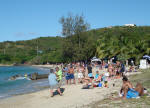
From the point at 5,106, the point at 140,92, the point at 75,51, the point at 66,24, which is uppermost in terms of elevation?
the point at 66,24

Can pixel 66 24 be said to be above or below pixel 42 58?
above

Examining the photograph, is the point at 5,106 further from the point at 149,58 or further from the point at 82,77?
the point at 149,58

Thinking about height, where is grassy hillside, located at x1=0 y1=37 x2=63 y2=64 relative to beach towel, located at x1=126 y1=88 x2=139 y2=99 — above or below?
above

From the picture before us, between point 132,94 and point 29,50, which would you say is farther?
point 29,50

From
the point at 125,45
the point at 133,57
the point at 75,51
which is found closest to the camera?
the point at 133,57

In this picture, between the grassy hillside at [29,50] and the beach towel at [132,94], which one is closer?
the beach towel at [132,94]

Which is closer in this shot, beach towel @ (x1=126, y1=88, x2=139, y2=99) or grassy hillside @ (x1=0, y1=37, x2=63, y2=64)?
beach towel @ (x1=126, y1=88, x2=139, y2=99)

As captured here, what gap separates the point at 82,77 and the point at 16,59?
248ft

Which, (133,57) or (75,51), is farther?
(75,51)

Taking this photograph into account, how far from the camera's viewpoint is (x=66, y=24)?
3994cm

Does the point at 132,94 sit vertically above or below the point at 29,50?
below

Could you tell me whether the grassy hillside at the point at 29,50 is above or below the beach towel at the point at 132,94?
above

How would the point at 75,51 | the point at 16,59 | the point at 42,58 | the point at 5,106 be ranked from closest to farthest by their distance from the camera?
the point at 5,106
the point at 75,51
the point at 42,58
the point at 16,59

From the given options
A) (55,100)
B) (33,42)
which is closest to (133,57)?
(55,100)
